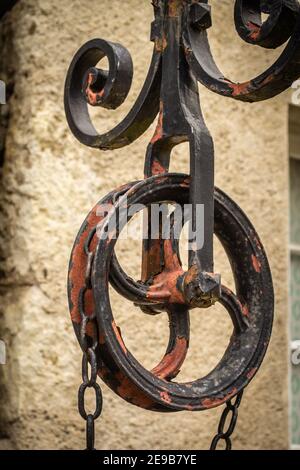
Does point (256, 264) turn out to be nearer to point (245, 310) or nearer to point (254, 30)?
point (245, 310)

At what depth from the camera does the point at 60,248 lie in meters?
1.53

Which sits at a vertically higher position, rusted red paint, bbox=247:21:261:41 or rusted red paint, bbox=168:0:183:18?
rusted red paint, bbox=168:0:183:18

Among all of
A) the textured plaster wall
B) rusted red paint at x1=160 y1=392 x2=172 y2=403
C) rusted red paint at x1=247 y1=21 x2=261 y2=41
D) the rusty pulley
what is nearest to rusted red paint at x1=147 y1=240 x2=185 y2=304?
the rusty pulley

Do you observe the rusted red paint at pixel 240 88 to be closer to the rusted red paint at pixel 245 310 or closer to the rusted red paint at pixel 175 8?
the rusted red paint at pixel 175 8

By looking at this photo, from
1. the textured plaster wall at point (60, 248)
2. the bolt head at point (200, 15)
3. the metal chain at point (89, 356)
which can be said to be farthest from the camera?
the textured plaster wall at point (60, 248)

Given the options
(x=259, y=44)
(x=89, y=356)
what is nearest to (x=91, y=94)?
(x=259, y=44)

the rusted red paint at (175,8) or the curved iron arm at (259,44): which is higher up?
the rusted red paint at (175,8)

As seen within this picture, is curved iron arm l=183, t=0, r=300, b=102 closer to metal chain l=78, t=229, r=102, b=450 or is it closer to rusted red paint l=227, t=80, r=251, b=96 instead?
rusted red paint l=227, t=80, r=251, b=96

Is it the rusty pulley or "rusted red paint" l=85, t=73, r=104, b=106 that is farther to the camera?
"rusted red paint" l=85, t=73, r=104, b=106

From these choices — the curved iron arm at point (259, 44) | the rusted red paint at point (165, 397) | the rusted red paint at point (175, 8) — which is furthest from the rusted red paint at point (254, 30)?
the rusted red paint at point (165, 397)

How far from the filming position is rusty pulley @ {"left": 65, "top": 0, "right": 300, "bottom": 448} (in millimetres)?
760

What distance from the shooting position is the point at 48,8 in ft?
5.20

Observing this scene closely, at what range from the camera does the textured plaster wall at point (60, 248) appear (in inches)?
58.7
